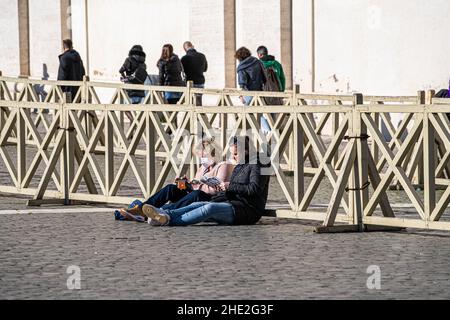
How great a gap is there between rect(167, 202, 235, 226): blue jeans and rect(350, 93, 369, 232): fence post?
110 centimetres

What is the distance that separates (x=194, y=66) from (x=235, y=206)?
1202cm

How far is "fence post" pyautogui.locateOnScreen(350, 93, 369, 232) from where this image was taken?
1244cm

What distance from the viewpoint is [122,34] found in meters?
31.2

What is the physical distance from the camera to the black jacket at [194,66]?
2463 centimetres

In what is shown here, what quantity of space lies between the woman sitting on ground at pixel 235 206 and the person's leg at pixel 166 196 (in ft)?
1.48

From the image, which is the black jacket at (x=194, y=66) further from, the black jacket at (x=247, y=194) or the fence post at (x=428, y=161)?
the fence post at (x=428, y=161)

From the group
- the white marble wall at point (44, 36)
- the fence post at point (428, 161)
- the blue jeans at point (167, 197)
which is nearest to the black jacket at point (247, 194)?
the blue jeans at point (167, 197)

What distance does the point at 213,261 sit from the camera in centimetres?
1058

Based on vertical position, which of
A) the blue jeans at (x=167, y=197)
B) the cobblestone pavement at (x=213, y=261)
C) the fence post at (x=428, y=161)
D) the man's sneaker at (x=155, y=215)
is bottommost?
the cobblestone pavement at (x=213, y=261)

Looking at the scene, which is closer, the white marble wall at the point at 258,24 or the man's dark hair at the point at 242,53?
the man's dark hair at the point at 242,53

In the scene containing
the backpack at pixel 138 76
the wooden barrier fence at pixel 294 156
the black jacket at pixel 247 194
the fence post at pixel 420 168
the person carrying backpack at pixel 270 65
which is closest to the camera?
the wooden barrier fence at pixel 294 156

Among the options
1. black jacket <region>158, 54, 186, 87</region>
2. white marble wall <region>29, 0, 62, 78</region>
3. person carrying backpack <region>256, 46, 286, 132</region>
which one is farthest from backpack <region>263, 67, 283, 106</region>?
white marble wall <region>29, 0, 62, 78</region>

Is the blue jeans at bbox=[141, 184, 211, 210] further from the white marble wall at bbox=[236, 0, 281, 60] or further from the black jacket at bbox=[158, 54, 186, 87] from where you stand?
the white marble wall at bbox=[236, 0, 281, 60]
